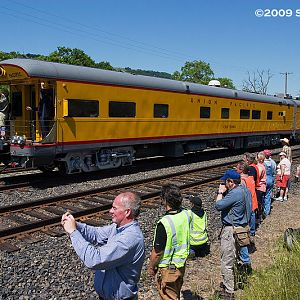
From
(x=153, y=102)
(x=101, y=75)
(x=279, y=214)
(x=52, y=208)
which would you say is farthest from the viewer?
(x=153, y=102)

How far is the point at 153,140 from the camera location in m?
15.1

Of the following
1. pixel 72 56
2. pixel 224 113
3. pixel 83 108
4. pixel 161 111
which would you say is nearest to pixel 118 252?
pixel 83 108

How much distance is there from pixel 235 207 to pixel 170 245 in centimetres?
162

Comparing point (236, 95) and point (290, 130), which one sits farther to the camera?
point (290, 130)

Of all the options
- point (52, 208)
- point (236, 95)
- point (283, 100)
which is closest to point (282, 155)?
point (52, 208)

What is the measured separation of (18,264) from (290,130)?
25.5 m

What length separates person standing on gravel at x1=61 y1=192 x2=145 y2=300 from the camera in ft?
9.50

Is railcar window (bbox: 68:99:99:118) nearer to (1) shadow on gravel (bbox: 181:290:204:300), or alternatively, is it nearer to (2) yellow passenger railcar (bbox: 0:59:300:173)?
(2) yellow passenger railcar (bbox: 0:59:300:173)

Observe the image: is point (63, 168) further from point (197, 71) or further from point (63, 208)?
point (197, 71)

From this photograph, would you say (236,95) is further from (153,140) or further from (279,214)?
(279,214)

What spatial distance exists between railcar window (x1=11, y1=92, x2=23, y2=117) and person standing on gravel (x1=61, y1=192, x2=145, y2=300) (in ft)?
35.3

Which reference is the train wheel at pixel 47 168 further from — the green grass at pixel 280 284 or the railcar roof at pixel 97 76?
the green grass at pixel 280 284

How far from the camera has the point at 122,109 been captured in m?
13.5

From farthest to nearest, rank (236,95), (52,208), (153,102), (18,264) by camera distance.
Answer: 1. (236,95)
2. (153,102)
3. (52,208)
4. (18,264)
